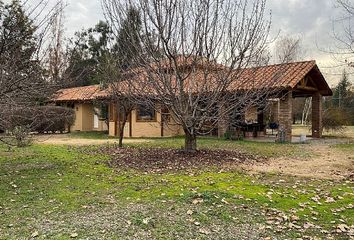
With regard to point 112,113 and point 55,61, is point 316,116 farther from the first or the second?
point 55,61

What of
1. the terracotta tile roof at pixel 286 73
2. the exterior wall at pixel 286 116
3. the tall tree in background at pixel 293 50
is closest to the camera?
the terracotta tile roof at pixel 286 73

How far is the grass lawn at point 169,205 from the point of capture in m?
4.67

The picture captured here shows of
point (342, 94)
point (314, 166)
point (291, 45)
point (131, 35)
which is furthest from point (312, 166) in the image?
point (342, 94)

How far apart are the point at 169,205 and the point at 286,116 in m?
13.4

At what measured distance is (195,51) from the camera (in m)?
10.5

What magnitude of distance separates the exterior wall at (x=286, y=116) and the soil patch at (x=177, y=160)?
19.7 feet

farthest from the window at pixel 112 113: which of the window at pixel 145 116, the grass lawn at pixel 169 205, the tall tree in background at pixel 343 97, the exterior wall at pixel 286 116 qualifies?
the tall tree in background at pixel 343 97

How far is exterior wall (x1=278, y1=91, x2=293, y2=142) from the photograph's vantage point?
Result: 1767 centimetres

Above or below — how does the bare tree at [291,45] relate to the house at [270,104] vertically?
above

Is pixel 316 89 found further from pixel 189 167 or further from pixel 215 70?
pixel 189 167

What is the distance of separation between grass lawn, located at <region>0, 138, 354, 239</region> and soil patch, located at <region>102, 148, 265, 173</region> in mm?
906

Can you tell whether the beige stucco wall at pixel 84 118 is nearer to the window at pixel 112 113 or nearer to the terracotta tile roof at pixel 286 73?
A: the window at pixel 112 113

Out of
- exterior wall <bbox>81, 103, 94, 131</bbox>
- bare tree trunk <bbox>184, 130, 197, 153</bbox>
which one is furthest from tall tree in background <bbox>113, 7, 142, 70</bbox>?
exterior wall <bbox>81, 103, 94, 131</bbox>

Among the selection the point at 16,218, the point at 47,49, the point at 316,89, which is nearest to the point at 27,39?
the point at 47,49
